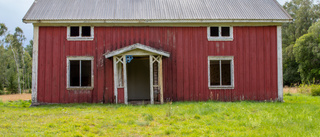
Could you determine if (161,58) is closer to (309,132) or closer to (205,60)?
(205,60)

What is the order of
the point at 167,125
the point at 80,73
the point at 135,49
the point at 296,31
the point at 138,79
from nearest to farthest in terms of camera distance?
1. the point at 167,125
2. the point at 135,49
3. the point at 80,73
4. the point at 138,79
5. the point at 296,31

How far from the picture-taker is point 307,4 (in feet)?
140

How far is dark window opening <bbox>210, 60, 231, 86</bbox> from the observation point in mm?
13836

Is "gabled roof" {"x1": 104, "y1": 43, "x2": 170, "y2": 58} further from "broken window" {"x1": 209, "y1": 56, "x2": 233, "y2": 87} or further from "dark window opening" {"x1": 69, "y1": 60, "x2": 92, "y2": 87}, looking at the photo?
"broken window" {"x1": 209, "y1": 56, "x2": 233, "y2": 87}

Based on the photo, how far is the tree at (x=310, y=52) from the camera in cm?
3425

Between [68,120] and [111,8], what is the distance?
25.4 feet

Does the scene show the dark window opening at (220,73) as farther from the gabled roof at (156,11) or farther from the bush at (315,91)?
the bush at (315,91)

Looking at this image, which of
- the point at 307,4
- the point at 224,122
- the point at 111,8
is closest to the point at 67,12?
the point at 111,8

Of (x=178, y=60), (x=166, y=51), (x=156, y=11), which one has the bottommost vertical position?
(x=178, y=60)

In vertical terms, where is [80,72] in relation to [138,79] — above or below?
above

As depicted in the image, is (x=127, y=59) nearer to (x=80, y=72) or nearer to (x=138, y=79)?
(x=80, y=72)

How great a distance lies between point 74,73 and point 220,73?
687 centimetres

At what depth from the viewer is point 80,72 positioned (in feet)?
44.6

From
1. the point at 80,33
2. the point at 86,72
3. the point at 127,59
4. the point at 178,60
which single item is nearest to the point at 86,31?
the point at 80,33
